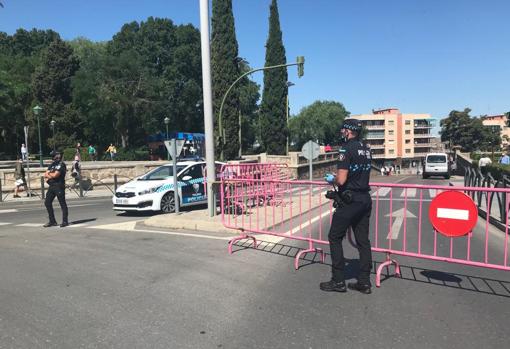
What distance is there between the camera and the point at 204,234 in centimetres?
837

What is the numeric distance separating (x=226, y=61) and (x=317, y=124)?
146 ft

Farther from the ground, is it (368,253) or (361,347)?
(368,253)

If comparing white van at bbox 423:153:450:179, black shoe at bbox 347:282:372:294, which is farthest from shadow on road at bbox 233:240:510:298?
white van at bbox 423:153:450:179

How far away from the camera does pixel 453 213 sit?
5273 millimetres

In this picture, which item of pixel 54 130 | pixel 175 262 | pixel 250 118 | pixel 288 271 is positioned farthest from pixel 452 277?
pixel 250 118

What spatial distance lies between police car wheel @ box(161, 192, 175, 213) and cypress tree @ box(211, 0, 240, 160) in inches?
1010

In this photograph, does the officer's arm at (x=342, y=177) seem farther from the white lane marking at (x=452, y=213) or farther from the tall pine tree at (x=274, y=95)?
the tall pine tree at (x=274, y=95)

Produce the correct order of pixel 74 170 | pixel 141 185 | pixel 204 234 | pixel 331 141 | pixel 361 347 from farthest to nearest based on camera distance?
pixel 331 141, pixel 74 170, pixel 141 185, pixel 204 234, pixel 361 347

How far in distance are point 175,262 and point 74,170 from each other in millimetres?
16630

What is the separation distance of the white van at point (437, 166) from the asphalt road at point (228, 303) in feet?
99.4

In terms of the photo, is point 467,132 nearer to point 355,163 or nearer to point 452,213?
point 452,213

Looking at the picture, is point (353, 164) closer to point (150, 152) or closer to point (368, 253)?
point (368, 253)

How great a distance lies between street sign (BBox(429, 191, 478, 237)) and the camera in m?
5.15

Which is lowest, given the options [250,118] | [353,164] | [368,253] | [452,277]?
[452,277]
